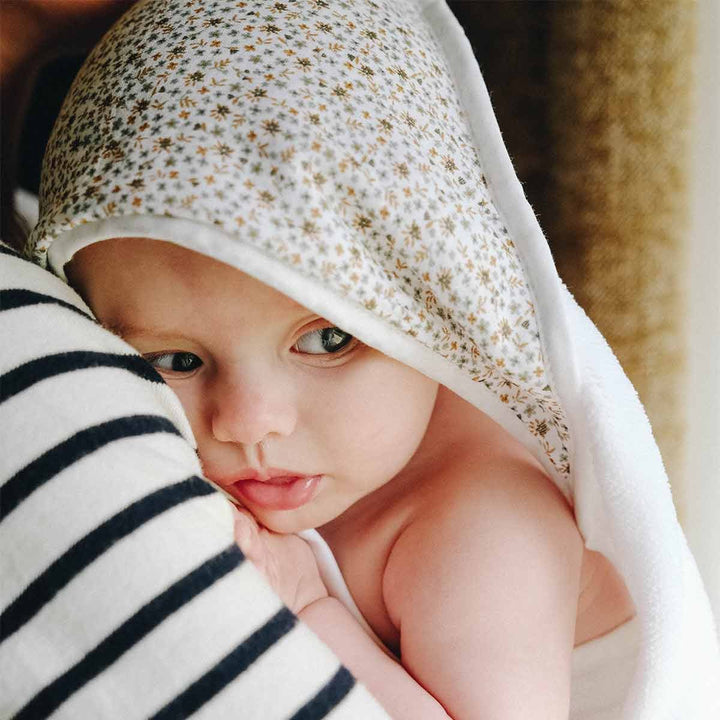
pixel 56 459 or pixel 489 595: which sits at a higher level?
pixel 56 459

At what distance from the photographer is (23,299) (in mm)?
508

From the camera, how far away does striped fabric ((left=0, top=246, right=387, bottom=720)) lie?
45cm

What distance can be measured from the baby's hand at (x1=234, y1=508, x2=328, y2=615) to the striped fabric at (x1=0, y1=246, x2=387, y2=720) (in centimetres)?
20

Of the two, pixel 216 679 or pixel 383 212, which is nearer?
pixel 216 679

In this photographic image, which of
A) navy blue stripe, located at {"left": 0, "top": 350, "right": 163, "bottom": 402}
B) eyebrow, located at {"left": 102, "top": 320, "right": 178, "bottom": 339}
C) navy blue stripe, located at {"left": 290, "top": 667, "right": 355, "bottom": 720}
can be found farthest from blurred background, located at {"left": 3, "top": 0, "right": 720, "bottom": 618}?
navy blue stripe, located at {"left": 290, "top": 667, "right": 355, "bottom": 720}

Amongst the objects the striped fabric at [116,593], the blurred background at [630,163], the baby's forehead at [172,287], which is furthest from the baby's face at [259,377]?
the blurred background at [630,163]

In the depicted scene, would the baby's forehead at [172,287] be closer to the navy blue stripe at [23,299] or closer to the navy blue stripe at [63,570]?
the navy blue stripe at [23,299]

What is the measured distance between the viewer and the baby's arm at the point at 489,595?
2.10 ft

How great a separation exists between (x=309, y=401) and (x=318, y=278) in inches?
4.4

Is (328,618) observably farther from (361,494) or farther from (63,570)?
(63,570)

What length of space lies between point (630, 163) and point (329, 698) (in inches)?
29.0

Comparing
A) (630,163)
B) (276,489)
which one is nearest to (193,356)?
(276,489)

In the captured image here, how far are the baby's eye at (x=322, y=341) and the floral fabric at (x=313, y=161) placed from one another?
0.14ft

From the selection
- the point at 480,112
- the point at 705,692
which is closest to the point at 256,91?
Result: the point at 480,112
